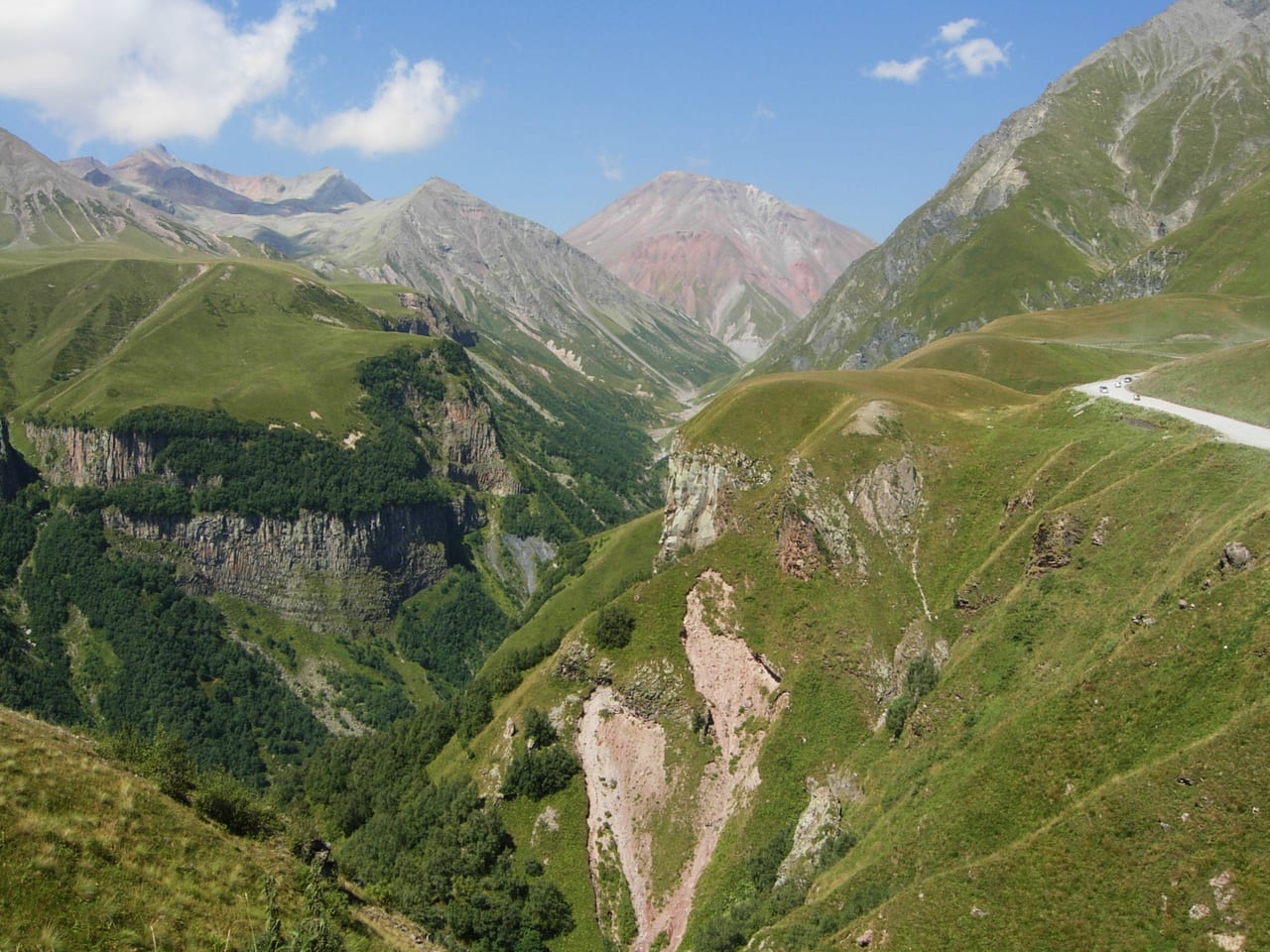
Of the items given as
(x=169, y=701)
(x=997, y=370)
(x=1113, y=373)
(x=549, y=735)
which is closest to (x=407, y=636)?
(x=169, y=701)

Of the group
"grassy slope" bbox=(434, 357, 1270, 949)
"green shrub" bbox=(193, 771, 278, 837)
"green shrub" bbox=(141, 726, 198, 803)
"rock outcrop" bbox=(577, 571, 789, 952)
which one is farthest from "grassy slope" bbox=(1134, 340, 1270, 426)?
"green shrub" bbox=(141, 726, 198, 803)

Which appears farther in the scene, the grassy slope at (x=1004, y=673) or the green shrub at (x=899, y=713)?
the green shrub at (x=899, y=713)

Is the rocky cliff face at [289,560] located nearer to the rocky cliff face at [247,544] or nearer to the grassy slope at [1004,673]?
the rocky cliff face at [247,544]

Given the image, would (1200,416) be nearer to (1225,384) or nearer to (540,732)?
(1225,384)

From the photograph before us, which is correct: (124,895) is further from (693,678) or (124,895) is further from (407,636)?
(407,636)

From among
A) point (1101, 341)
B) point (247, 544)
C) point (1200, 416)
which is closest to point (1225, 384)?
point (1200, 416)

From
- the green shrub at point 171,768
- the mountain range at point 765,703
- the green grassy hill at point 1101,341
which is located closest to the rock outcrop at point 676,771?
the mountain range at point 765,703
